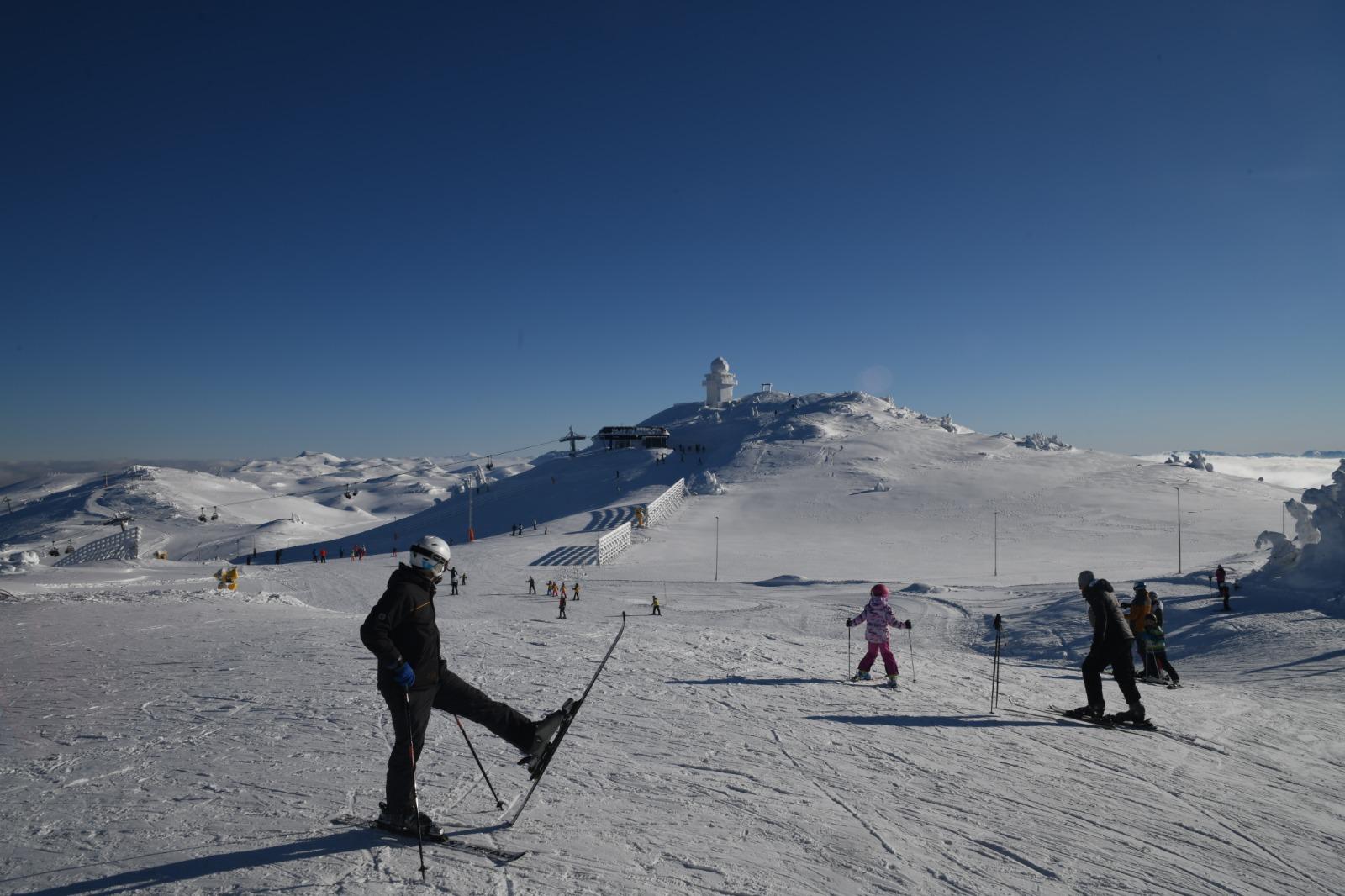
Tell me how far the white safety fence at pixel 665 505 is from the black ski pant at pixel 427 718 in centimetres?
4049

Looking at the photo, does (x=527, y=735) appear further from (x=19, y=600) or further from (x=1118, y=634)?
(x=19, y=600)

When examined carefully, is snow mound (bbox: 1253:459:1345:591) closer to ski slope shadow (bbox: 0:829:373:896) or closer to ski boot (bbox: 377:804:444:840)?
ski boot (bbox: 377:804:444:840)

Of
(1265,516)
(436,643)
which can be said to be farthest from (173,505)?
(1265,516)

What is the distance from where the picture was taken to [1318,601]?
16.3m

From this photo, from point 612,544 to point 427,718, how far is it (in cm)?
3324

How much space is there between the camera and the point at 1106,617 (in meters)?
8.01

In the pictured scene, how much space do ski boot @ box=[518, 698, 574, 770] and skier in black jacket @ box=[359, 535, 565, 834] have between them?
12 millimetres

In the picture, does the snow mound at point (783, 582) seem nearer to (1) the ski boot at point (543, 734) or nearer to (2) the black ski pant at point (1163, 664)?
(2) the black ski pant at point (1163, 664)

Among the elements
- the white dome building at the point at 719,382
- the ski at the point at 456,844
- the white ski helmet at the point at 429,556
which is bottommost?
the ski at the point at 456,844

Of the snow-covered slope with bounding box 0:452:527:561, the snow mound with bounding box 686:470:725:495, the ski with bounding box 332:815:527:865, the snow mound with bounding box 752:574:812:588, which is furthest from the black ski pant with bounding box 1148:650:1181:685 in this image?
the snow-covered slope with bounding box 0:452:527:561

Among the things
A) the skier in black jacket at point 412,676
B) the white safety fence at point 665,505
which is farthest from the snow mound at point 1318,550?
the white safety fence at point 665,505

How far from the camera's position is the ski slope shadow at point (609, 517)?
148ft

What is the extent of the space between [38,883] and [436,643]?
8.18ft

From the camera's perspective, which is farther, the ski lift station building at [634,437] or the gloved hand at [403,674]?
the ski lift station building at [634,437]
